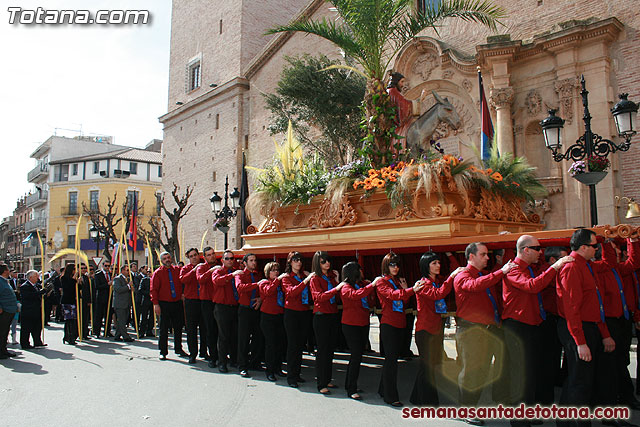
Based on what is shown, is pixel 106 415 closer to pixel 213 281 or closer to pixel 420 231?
pixel 213 281

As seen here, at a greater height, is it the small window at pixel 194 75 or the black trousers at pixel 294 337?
the small window at pixel 194 75

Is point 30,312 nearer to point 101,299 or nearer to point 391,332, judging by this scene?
point 101,299

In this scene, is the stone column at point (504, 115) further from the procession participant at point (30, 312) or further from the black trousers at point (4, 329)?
the black trousers at point (4, 329)

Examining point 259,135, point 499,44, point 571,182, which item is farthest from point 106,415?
point 259,135

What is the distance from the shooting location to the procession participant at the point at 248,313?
8.12m

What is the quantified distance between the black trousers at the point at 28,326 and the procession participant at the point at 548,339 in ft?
33.9

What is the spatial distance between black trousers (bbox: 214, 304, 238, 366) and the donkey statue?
10.1m

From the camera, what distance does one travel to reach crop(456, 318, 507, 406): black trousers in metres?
5.43

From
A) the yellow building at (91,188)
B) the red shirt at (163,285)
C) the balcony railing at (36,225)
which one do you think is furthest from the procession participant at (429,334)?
the balcony railing at (36,225)

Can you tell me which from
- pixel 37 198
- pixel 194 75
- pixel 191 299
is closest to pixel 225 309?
pixel 191 299

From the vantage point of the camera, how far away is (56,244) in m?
49.4

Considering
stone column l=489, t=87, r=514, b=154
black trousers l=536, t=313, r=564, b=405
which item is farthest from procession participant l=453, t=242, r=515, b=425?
stone column l=489, t=87, r=514, b=154

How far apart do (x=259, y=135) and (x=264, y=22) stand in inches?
296

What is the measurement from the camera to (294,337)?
7426 mm
